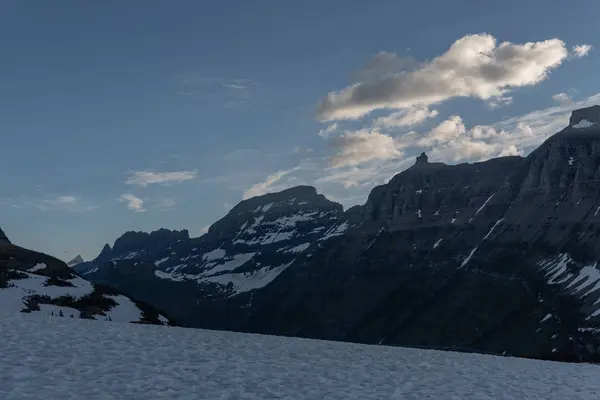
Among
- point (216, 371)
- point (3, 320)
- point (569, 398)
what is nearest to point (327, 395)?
point (216, 371)

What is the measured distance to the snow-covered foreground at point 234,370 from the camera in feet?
59.6

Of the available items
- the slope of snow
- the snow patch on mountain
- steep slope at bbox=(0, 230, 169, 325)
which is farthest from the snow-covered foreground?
the slope of snow

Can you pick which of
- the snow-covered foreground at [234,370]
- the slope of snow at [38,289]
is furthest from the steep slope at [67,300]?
the snow-covered foreground at [234,370]

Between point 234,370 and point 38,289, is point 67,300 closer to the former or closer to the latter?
point 38,289

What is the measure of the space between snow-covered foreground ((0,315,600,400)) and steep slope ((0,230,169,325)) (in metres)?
21.7

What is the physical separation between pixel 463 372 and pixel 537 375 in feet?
12.3

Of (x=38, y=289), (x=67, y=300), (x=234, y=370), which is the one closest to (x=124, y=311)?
(x=67, y=300)

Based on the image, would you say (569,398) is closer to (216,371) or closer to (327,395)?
(327,395)

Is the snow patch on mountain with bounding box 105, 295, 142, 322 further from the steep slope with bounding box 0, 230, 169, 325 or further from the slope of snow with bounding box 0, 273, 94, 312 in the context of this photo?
the slope of snow with bounding box 0, 273, 94, 312

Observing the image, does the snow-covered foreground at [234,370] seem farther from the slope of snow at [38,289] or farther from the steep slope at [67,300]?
the slope of snow at [38,289]

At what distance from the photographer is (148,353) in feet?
79.7

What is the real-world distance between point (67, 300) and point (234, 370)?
43.5 metres

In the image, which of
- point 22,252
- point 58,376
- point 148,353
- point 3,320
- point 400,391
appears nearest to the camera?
point 58,376

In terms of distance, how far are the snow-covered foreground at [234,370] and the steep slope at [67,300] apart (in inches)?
853
